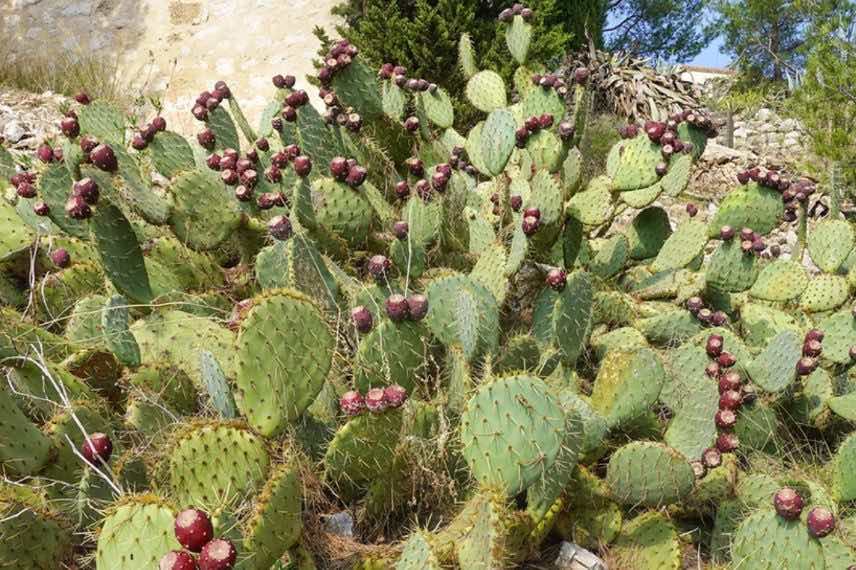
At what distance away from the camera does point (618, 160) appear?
112 inches

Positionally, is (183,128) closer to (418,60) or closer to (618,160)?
(418,60)

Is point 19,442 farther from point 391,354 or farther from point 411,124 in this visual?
point 411,124

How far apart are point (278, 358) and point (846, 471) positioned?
4.83 feet

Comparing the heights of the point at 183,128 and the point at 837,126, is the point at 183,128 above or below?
below

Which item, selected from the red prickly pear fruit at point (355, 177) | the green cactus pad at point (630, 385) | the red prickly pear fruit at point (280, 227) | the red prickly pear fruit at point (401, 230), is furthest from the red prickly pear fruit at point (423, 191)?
the green cactus pad at point (630, 385)

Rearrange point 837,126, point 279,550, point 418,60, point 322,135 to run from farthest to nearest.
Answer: point 837,126
point 418,60
point 322,135
point 279,550

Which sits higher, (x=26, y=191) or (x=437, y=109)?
(x=437, y=109)

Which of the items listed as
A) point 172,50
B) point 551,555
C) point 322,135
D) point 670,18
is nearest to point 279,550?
point 551,555

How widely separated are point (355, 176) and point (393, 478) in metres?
1.00

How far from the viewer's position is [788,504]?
1330mm

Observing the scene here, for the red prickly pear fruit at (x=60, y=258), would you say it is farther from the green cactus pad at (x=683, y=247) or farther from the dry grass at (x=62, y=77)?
the dry grass at (x=62, y=77)

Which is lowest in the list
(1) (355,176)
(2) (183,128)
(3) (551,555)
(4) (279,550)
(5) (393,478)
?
(2) (183,128)

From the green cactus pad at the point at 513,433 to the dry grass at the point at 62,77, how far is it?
6130mm

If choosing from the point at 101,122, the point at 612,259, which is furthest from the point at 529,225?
the point at 101,122
